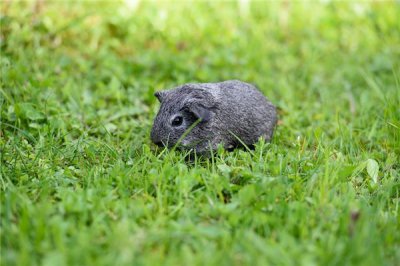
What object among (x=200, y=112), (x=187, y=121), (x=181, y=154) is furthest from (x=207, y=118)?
(x=181, y=154)

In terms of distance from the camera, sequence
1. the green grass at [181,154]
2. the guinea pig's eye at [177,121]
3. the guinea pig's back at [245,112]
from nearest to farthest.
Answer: the green grass at [181,154]
the guinea pig's eye at [177,121]
the guinea pig's back at [245,112]

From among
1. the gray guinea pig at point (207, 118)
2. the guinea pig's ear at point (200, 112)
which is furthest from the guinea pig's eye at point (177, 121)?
the guinea pig's ear at point (200, 112)

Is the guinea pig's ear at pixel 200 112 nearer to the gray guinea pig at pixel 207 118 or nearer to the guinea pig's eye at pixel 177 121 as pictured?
the gray guinea pig at pixel 207 118

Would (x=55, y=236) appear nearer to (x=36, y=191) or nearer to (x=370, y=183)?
(x=36, y=191)

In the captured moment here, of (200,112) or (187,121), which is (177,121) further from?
(200,112)

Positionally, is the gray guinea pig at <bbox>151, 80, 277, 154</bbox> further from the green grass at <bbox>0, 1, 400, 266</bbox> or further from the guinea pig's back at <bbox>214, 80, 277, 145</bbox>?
the green grass at <bbox>0, 1, 400, 266</bbox>

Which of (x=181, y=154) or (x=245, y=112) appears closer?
(x=181, y=154)

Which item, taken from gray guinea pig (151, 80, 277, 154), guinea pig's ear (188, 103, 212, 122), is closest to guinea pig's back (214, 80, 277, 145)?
gray guinea pig (151, 80, 277, 154)
